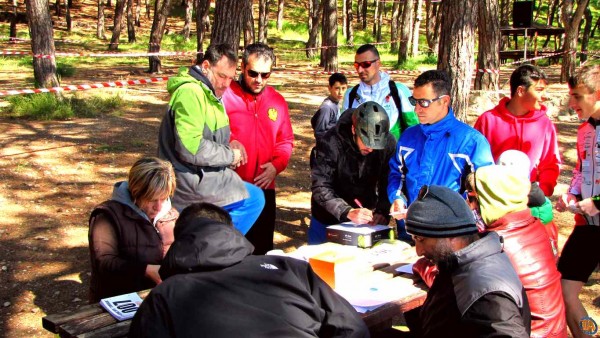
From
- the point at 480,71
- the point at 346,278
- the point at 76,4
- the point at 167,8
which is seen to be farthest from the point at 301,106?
the point at 76,4

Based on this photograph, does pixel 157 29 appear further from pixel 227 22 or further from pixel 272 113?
pixel 272 113

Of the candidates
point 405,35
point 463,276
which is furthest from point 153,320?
point 405,35

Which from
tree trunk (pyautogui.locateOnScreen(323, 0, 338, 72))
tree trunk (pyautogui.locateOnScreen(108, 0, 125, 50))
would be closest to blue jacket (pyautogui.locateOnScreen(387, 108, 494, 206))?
tree trunk (pyautogui.locateOnScreen(323, 0, 338, 72))

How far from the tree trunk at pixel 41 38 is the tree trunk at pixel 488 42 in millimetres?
8031

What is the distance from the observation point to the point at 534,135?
529 centimetres

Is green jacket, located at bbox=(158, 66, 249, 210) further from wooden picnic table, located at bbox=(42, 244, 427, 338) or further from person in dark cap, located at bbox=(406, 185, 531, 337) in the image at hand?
person in dark cap, located at bbox=(406, 185, 531, 337)

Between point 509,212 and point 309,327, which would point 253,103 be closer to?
point 509,212

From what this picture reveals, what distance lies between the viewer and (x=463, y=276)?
2764 millimetres

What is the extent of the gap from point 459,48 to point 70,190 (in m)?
5.18

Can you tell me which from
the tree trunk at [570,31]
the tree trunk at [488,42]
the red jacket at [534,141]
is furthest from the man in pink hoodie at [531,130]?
the tree trunk at [570,31]

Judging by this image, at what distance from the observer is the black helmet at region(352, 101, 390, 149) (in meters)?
4.70

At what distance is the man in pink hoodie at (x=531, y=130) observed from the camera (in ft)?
17.3

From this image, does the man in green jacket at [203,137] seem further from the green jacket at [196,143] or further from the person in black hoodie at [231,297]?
the person in black hoodie at [231,297]

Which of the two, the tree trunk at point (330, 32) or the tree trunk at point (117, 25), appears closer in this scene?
the tree trunk at point (330, 32)
